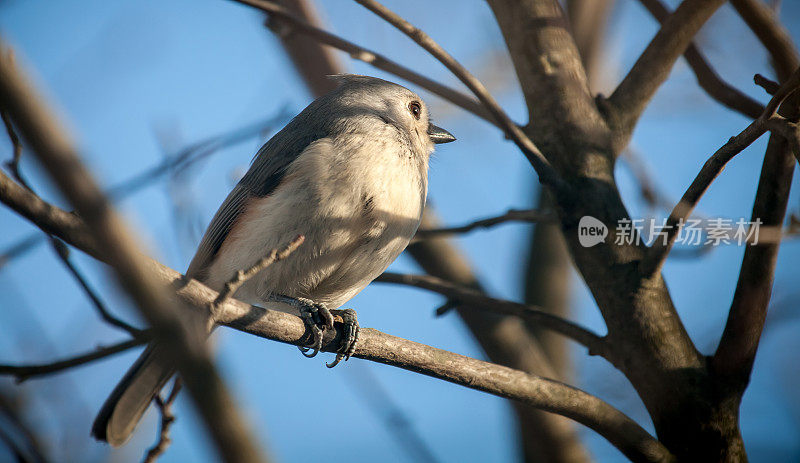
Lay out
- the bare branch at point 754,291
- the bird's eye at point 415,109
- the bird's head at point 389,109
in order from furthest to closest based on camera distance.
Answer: the bird's eye at point 415,109
the bird's head at point 389,109
the bare branch at point 754,291

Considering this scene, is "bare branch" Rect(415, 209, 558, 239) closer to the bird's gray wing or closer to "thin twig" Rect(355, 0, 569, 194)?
"thin twig" Rect(355, 0, 569, 194)

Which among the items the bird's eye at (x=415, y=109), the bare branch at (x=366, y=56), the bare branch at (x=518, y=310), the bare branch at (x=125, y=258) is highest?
the bird's eye at (x=415, y=109)

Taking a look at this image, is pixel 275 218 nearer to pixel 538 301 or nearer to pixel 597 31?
pixel 538 301

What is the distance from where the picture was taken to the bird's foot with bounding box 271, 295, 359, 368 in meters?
2.36

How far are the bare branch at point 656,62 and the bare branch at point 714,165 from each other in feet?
2.34

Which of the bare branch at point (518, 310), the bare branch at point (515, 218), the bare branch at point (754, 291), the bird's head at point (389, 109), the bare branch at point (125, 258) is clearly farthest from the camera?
the bird's head at point (389, 109)

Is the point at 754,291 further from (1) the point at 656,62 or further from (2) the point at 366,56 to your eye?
(2) the point at 366,56

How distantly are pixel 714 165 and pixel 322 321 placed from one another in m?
1.64

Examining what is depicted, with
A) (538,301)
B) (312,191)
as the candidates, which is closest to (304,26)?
(312,191)

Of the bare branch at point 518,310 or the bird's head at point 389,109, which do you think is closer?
the bare branch at point 518,310

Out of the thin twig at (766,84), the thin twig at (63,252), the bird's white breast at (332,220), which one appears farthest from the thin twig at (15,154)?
the thin twig at (766,84)

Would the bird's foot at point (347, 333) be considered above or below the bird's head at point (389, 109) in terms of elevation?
below

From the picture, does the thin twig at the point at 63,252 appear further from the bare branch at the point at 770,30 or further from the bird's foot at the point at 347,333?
the bare branch at the point at 770,30

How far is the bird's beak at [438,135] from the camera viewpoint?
3535 mm
